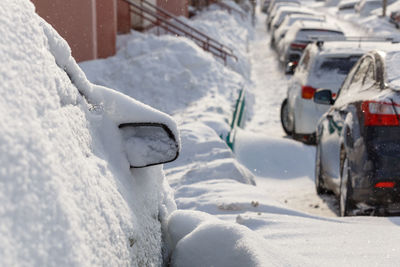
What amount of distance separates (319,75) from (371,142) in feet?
15.3

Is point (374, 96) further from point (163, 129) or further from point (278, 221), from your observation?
point (163, 129)

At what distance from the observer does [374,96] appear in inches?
206

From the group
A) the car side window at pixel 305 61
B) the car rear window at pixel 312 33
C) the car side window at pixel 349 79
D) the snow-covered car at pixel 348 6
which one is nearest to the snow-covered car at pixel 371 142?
the car side window at pixel 349 79

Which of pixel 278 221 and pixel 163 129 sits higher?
pixel 163 129

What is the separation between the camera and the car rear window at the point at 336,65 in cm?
955

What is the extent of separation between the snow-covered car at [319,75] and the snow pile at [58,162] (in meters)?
7.27

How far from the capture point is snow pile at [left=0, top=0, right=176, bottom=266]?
4.47 feet

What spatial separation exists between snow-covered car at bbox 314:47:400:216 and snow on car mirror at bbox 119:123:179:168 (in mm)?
2898

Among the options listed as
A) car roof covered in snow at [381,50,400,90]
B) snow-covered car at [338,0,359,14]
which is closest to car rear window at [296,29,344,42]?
car roof covered in snow at [381,50,400,90]

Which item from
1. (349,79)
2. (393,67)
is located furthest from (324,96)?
(393,67)

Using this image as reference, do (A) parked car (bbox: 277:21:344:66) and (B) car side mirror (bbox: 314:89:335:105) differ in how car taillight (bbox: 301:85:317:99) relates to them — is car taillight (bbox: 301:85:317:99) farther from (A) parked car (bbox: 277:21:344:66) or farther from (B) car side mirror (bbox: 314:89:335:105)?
(A) parked car (bbox: 277:21:344:66)

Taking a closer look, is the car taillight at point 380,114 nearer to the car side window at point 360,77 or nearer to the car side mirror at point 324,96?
the car side window at point 360,77

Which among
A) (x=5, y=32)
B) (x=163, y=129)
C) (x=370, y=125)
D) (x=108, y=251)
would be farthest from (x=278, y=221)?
(x=5, y=32)

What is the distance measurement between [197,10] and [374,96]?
30127mm
